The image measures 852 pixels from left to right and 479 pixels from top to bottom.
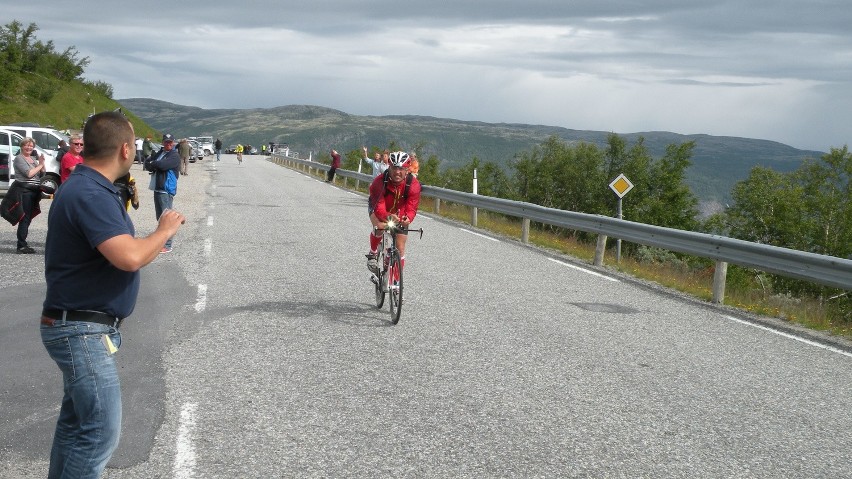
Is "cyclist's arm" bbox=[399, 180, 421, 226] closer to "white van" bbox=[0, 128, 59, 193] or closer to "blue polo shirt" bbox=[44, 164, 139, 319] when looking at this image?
"blue polo shirt" bbox=[44, 164, 139, 319]

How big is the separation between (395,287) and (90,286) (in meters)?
5.29

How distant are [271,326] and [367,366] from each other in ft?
5.84

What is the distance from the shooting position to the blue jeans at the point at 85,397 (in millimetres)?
3207

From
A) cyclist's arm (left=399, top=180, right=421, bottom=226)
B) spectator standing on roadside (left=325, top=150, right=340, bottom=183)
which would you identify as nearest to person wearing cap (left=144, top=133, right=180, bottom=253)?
cyclist's arm (left=399, top=180, right=421, bottom=226)

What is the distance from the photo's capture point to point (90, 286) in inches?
127

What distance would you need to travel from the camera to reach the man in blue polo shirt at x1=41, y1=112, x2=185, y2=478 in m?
3.15

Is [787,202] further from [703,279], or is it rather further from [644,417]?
[644,417]

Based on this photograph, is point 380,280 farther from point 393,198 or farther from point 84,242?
point 84,242

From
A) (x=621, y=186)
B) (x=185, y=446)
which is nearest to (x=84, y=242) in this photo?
(x=185, y=446)

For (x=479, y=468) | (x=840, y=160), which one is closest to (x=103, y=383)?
(x=479, y=468)

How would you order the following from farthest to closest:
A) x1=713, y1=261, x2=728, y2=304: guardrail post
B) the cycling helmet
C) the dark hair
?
x1=713, y1=261, x2=728, y2=304: guardrail post → the cycling helmet → the dark hair

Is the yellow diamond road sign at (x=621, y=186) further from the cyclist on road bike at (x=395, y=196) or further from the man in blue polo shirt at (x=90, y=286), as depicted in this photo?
the man in blue polo shirt at (x=90, y=286)

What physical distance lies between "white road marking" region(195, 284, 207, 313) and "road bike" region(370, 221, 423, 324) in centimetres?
191

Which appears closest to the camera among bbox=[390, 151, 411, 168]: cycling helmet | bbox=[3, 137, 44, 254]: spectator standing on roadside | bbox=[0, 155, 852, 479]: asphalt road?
bbox=[0, 155, 852, 479]: asphalt road
